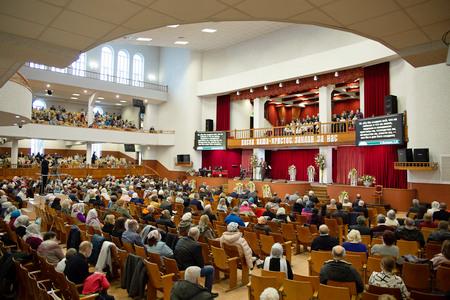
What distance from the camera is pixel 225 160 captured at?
2455cm

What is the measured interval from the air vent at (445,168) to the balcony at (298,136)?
4.04m

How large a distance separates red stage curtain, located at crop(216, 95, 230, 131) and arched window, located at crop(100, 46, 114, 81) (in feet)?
31.7

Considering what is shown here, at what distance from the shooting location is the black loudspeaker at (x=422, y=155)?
12789 millimetres

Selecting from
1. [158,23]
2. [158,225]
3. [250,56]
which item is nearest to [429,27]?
[158,23]

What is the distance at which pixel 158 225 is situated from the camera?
7488 mm

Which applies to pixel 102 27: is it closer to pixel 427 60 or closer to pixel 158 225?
pixel 427 60

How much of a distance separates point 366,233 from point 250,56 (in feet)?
60.4

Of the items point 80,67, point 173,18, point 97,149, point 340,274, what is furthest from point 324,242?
point 97,149

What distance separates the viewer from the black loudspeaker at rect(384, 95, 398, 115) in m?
15.0

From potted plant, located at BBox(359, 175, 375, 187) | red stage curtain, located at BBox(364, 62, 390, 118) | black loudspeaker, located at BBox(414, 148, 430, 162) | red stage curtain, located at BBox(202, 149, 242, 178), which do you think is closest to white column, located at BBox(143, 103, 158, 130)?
red stage curtain, located at BBox(202, 149, 242, 178)

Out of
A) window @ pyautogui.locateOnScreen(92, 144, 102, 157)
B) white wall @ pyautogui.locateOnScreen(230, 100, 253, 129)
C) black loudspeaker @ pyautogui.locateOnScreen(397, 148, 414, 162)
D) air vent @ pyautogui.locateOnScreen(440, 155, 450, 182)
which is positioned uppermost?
white wall @ pyautogui.locateOnScreen(230, 100, 253, 129)

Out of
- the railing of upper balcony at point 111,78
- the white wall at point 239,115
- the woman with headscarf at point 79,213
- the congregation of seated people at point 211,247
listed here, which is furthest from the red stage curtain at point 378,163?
the railing of upper balcony at point 111,78

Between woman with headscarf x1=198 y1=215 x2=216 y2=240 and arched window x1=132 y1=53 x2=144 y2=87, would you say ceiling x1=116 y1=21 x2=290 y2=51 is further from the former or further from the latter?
woman with headscarf x1=198 y1=215 x2=216 y2=240

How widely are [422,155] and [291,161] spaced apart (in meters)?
10.4
